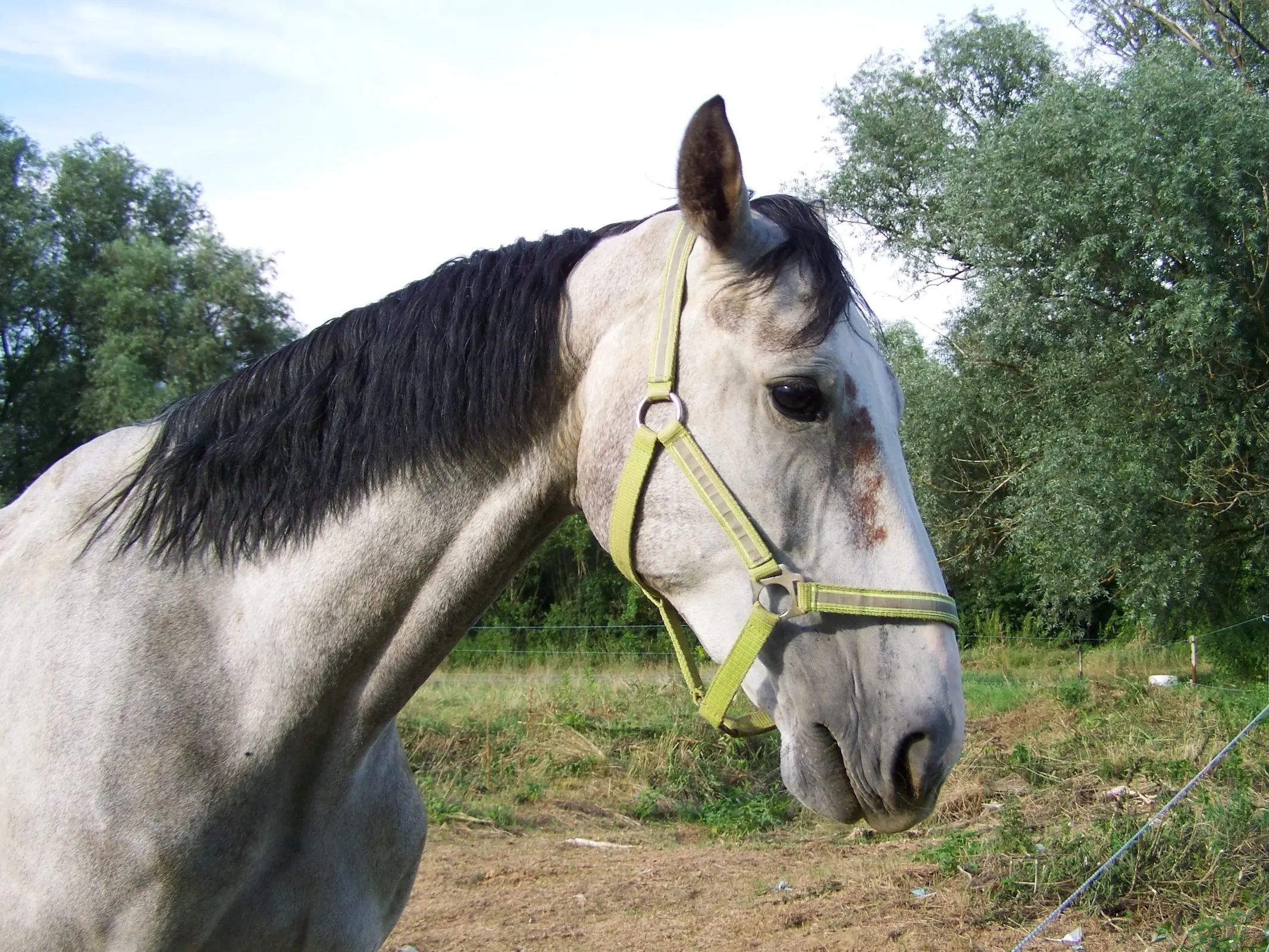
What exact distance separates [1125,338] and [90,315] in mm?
18976

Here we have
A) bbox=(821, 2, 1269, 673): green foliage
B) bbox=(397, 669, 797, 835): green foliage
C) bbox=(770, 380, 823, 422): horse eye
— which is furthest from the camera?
bbox=(821, 2, 1269, 673): green foliage

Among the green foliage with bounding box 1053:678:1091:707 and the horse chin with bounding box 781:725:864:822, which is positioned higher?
the horse chin with bounding box 781:725:864:822

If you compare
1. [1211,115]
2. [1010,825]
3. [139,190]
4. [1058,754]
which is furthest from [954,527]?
[139,190]

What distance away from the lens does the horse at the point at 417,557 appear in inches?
59.1

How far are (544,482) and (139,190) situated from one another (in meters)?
23.2

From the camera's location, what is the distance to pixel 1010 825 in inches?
218

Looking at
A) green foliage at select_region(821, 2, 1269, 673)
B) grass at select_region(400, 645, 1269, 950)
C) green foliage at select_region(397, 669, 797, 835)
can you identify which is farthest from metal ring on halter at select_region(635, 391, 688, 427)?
green foliage at select_region(821, 2, 1269, 673)

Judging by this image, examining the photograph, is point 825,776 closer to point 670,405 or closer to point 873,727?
point 873,727

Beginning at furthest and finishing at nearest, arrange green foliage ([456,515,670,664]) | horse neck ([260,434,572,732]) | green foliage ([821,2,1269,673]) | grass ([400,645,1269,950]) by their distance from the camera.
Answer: green foliage ([456,515,670,664])
green foliage ([821,2,1269,673])
grass ([400,645,1269,950])
horse neck ([260,434,572,732])

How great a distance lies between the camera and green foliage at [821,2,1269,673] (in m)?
11.0

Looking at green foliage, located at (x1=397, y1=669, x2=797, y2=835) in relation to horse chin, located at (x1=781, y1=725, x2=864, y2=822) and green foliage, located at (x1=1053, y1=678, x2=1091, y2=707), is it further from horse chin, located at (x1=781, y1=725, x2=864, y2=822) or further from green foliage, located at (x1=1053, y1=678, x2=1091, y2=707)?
horse chin, located at (x1=781, y1=725, x2=864, y2=822)

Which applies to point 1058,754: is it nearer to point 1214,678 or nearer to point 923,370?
point 1214,678

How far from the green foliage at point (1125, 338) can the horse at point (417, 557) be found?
10.5 meters

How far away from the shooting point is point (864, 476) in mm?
1514
